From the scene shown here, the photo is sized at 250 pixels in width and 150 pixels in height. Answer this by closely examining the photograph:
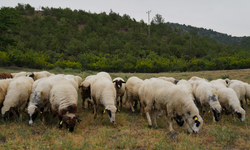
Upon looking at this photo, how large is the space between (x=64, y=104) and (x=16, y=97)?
7.88 feet

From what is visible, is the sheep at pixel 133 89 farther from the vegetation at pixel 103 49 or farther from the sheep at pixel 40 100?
the vegetation at pixel 103 49

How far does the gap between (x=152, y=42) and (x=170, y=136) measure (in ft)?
184

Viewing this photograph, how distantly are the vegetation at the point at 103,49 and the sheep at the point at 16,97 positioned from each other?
21957 mm

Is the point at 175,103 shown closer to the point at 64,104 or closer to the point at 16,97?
the point at 64,104

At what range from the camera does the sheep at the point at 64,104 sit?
6465 millimetres

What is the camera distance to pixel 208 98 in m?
8.30

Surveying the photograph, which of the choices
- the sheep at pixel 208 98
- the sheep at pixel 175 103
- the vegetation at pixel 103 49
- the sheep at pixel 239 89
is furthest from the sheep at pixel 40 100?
the vegetation at pixel 103 49

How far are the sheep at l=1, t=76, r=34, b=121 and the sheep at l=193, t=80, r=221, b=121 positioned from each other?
8.40 meters

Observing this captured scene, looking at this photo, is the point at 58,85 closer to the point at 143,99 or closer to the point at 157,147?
the point at 143,99

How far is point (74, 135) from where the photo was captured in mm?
6141

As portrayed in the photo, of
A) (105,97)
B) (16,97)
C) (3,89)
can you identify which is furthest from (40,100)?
(105,97)

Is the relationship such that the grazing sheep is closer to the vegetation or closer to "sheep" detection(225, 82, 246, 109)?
"sheep" detection(225, 82, 246, 109)

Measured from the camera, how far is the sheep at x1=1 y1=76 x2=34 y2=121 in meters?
7.10

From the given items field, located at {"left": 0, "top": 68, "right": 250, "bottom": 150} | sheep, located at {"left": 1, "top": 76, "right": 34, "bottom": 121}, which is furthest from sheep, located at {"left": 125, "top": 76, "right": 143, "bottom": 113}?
sheep, located at {"left": 1, "top": 76, "right": 34, "bottom": 121}
